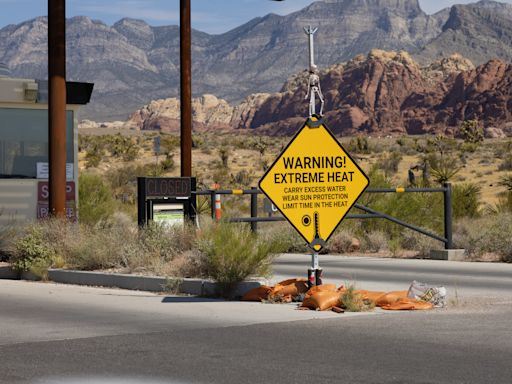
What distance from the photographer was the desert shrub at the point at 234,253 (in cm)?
→ 1425

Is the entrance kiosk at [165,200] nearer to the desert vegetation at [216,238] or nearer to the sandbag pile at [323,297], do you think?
the desert vegetation at [216,238]

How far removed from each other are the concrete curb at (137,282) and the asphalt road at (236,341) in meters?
0.34

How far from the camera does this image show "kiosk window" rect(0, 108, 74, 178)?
20.0m

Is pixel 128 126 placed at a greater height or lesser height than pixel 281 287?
greater

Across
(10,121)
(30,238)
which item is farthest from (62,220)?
(10,121)

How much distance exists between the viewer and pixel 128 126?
198 metres

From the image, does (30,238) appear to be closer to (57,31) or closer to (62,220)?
(62,220)

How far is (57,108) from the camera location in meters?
18.7

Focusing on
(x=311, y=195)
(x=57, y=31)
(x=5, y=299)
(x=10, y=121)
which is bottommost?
(x=5, y=299)

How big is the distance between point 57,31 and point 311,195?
6.88 m

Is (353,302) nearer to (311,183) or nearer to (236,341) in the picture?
(311,183)

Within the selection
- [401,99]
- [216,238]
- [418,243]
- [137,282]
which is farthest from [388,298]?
[401,99]

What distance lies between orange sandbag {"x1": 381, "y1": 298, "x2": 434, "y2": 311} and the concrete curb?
1953 millimetres

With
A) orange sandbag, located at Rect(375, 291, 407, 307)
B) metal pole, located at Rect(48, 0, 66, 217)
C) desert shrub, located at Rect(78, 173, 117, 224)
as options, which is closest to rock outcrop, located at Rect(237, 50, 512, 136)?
desert shrub, located at Rect(78, 173, 117, 224)
